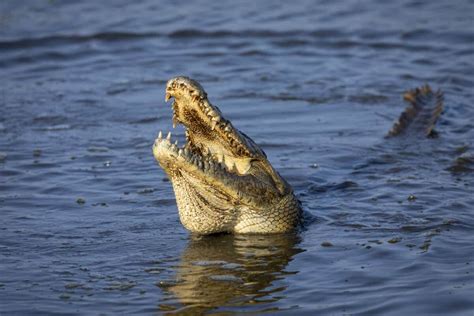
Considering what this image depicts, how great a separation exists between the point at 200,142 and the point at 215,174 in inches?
13.1

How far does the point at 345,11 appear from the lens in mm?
14758

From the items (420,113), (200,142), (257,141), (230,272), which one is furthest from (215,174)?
(420,113)

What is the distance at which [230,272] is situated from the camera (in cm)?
594

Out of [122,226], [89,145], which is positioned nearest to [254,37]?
[89,145]

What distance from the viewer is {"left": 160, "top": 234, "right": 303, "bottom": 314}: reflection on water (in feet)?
17.9

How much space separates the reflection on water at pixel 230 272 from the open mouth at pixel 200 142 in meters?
0.54

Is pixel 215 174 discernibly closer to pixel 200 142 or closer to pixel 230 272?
pixel 200 142

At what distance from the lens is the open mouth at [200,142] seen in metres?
5.77

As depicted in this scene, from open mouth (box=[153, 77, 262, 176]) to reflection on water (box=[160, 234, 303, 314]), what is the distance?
543mm

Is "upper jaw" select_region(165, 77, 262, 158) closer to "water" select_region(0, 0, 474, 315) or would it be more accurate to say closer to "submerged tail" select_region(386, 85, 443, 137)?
"water" select_region(0, 0, 474, 315)

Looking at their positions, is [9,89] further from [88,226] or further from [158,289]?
[158,289]

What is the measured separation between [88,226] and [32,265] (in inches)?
33.4

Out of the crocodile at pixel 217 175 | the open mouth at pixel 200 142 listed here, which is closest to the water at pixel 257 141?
the crocodile at pixel 217 175

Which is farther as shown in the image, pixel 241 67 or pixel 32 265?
pixel 241 67
